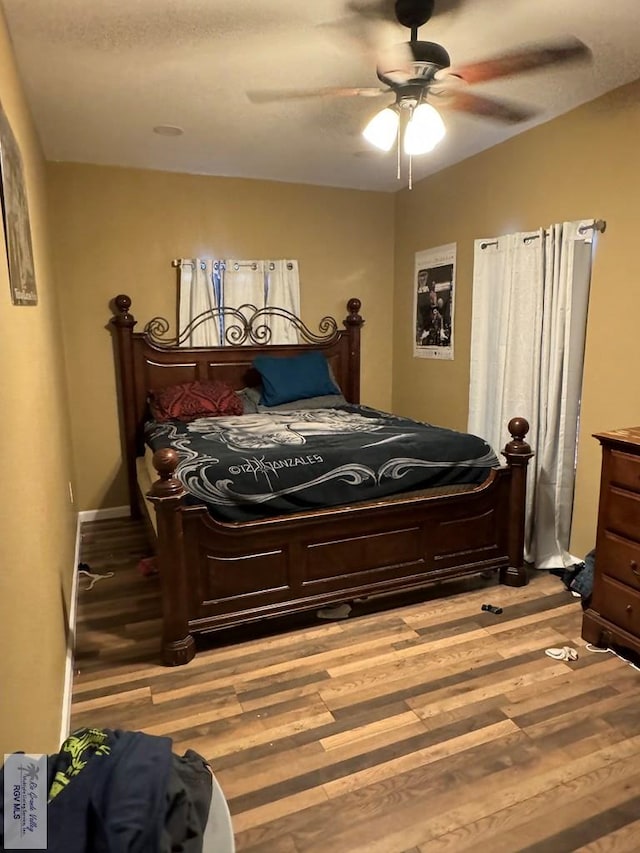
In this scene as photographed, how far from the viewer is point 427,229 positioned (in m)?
4.35

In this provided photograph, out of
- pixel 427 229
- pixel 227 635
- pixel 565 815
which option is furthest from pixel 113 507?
pixel 565 815

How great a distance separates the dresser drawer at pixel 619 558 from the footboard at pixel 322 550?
0.56 m

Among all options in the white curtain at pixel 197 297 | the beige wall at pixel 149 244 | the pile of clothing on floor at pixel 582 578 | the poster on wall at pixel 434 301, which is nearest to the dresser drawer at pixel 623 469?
the pile of clothing on floor at pixel 582 578

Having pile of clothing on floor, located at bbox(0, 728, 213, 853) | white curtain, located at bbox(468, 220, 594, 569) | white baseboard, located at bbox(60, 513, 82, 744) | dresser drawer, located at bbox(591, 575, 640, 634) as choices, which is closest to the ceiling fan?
white curtain, located at bbox(468, 220, 594, 569)

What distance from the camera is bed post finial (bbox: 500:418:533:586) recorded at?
290cm

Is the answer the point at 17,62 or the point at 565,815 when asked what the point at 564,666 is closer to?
the point at 565,815

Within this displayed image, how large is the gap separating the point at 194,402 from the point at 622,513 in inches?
105

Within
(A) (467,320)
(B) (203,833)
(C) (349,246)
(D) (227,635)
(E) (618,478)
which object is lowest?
(D) (227,635)

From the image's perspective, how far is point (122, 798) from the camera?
2.64 feet

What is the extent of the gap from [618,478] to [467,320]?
1.91 meters

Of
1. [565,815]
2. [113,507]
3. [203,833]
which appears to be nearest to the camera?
[203,833]

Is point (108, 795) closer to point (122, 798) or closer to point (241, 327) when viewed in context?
point (122, 798)

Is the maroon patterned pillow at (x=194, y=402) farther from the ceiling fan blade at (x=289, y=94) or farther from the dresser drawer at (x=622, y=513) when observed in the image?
the dresser drawer at (x=622, y=513)

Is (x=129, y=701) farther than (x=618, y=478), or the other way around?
(x=618, y=478)
